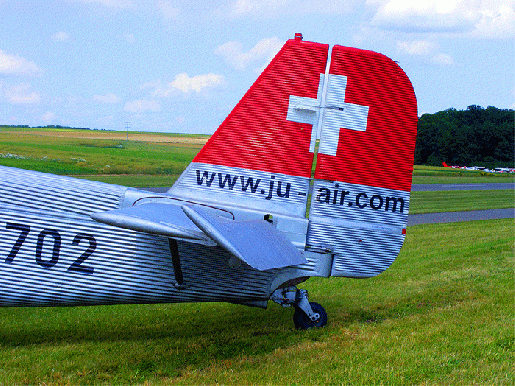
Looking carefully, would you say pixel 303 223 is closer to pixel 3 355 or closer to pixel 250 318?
pixel 250 318

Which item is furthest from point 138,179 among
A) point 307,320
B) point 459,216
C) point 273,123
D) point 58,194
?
point 273,123

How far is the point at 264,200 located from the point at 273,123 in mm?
984

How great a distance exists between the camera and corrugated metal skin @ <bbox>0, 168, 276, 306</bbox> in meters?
6.09

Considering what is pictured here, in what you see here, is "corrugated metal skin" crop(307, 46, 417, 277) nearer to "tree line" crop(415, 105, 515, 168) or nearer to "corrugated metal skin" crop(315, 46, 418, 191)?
"corrugated metal skin" crop(315, 46, 418, 191)

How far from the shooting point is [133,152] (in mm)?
44812

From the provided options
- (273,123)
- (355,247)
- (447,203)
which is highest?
(273,123)

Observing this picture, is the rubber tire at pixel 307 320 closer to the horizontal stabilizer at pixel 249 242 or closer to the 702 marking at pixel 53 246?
the horizontal stabilizer at pixel 249 242

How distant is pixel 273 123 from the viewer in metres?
6.50

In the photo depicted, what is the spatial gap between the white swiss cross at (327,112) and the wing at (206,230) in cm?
200

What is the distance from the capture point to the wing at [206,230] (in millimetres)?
4113

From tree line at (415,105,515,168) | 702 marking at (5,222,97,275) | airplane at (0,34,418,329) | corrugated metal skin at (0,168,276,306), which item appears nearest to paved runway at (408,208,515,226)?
airplane at (0,34,418,329)

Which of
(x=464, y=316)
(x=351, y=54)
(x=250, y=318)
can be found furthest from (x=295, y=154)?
(x=464, y=316)

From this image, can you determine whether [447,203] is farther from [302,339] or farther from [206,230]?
[206,230]

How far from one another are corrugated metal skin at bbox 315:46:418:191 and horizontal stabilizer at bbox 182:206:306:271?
1585mm
